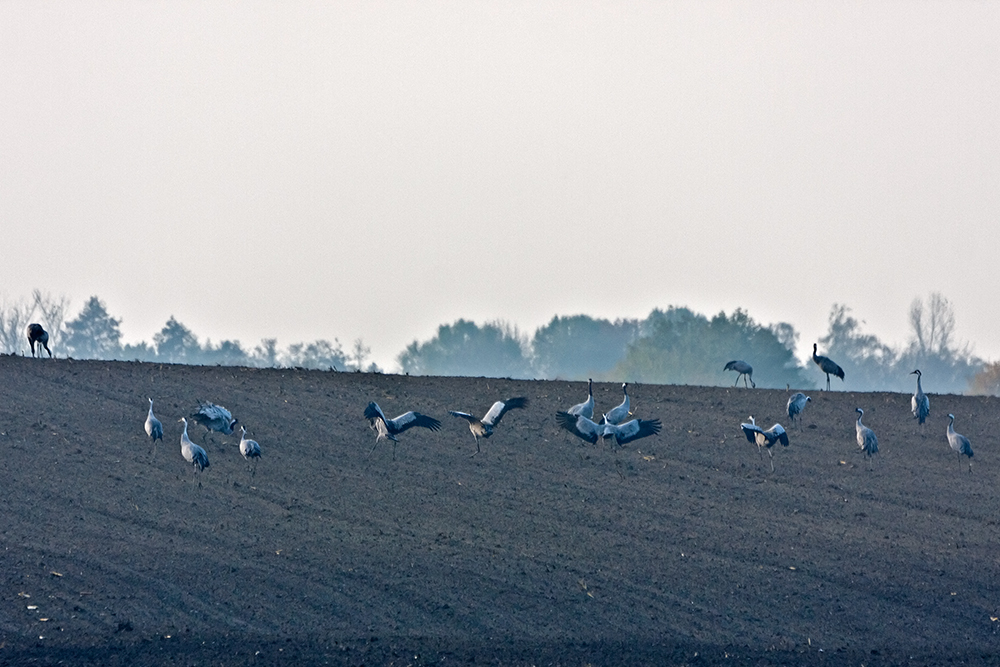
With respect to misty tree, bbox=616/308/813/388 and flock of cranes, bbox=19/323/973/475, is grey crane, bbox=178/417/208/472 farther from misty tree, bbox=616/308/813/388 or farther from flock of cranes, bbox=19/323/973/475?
misty tree, bbox=616/308/813/388

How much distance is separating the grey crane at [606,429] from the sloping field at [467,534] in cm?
68

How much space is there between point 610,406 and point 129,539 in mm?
12572

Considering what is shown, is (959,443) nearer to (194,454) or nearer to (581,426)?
(581,426)

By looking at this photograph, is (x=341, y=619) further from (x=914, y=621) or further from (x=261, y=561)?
(x=914, y=621)

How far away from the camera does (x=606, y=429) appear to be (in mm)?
26297

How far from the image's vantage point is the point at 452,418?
2905 centimetres

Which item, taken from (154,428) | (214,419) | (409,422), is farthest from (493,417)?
(154,428)

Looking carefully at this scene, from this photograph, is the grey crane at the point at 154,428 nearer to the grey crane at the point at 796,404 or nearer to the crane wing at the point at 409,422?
the crane wing at the point at 409,422

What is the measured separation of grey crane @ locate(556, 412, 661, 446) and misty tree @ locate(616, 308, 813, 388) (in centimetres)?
5078

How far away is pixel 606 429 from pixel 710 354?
178 ft

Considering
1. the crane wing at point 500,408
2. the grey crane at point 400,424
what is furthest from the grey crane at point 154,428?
the crane wing at point 500,408

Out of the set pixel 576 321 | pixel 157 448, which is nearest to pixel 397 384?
pixel 157 448

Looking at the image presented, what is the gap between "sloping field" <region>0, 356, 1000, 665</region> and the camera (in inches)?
739

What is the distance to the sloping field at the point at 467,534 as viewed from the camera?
739 inches
